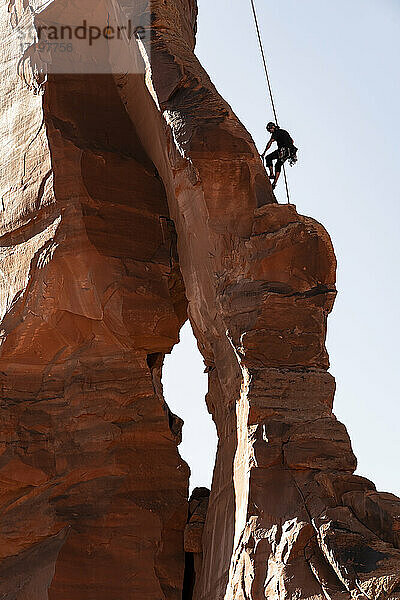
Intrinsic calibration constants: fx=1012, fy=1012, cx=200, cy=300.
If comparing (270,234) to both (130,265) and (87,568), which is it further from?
(87,568)

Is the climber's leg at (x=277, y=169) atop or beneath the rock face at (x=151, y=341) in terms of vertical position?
atop

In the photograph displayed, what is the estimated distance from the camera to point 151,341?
12227 mm

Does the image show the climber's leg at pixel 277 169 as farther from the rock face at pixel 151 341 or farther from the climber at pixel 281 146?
the rock face at pixel 151 341

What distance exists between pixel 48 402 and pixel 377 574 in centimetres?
516

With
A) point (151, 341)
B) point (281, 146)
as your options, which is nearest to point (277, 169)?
point (281, 146)

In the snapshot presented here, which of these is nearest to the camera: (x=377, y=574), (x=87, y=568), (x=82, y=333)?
(x=377, y=574)

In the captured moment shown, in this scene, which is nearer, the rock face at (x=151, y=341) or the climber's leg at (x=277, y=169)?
the rock face at (x=151, y=341)

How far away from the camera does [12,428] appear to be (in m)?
11.8

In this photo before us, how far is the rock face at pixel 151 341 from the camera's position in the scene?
9.65 m

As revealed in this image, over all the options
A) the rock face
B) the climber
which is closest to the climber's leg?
the climber

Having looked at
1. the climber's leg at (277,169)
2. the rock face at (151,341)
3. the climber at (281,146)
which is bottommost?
the rock face at (151,341)

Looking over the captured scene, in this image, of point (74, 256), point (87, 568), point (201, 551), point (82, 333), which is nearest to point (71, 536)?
point (87, 568)

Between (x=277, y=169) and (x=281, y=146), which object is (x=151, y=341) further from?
(x=281, y=146)

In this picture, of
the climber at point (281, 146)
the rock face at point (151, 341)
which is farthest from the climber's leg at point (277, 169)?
the rock face at point (151, 341)
